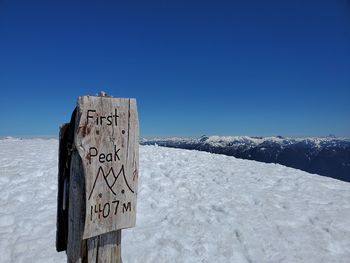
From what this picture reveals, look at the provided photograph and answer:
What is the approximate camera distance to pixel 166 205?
23.5 ft

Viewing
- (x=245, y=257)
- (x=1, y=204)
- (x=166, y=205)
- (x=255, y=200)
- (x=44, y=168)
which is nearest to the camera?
(x=245, y=257)

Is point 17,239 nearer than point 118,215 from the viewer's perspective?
No

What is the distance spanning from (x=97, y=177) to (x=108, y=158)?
161 mm

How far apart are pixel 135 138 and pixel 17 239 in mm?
4118

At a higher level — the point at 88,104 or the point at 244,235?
the point at 88,104

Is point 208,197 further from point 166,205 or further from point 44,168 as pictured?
point 44,168

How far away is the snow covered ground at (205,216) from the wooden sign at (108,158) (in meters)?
2.90

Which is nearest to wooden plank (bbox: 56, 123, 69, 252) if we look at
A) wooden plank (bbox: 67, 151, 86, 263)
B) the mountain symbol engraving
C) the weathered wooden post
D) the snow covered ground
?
the weathered wooden post

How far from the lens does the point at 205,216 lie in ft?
21.5

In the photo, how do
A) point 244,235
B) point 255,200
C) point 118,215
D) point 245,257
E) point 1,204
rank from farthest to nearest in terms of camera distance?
point 255,200 → point 1,204 → point 244,235 → point 245,257 → point 118,215

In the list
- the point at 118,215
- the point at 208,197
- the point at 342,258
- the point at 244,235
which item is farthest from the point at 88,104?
the point at 208,197

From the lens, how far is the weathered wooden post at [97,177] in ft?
6.79

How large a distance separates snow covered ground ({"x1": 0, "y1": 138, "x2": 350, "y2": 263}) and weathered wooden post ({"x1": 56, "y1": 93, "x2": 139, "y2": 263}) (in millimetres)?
2799

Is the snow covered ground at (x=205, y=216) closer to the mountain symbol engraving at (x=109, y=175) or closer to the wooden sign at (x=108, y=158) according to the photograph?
the wooden sign at (x=108, y=158)
